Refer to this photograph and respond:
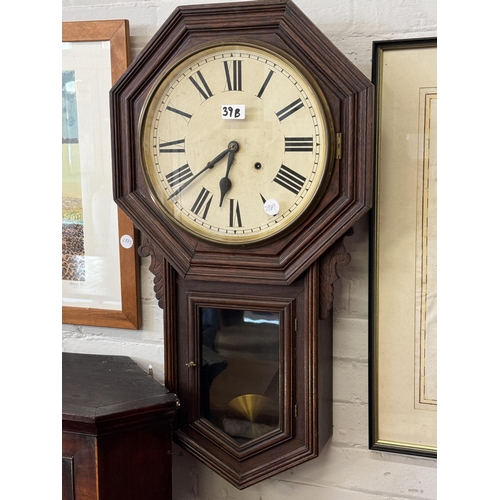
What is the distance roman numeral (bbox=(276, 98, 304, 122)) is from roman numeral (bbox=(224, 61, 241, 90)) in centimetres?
10

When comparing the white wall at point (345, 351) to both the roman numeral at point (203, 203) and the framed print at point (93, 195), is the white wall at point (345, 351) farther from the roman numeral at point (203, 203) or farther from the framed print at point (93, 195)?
the roman numeral at point (203, 203)

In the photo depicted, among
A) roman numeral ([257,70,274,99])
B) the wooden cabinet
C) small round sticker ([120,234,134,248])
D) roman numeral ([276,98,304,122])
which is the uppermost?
roman numeral ([257,70,274,99])

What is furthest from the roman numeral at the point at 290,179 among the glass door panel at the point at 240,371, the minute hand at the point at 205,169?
the glass door panel at the point at 240,371

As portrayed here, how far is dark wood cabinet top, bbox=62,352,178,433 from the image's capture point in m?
1.18

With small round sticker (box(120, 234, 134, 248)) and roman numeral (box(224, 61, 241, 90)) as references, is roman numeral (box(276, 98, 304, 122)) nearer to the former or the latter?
roman numeral (box(224, 61, 241, 90))

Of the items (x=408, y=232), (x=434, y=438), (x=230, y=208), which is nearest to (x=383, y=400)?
(x=434, y=438)

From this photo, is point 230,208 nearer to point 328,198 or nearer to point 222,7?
point 328,198

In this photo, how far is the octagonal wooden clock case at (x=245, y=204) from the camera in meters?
1.15

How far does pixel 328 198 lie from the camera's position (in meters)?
1.17

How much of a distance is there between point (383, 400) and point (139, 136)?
0.73 meters

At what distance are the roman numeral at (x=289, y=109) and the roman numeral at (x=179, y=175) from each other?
0.69 feet

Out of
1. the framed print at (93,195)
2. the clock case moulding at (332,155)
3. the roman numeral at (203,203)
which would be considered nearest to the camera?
the clock case moulding at (332,155)

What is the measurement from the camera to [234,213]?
1.22m

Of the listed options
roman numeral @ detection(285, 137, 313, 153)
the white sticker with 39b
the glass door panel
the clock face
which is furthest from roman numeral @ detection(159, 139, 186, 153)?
the glass door panel
